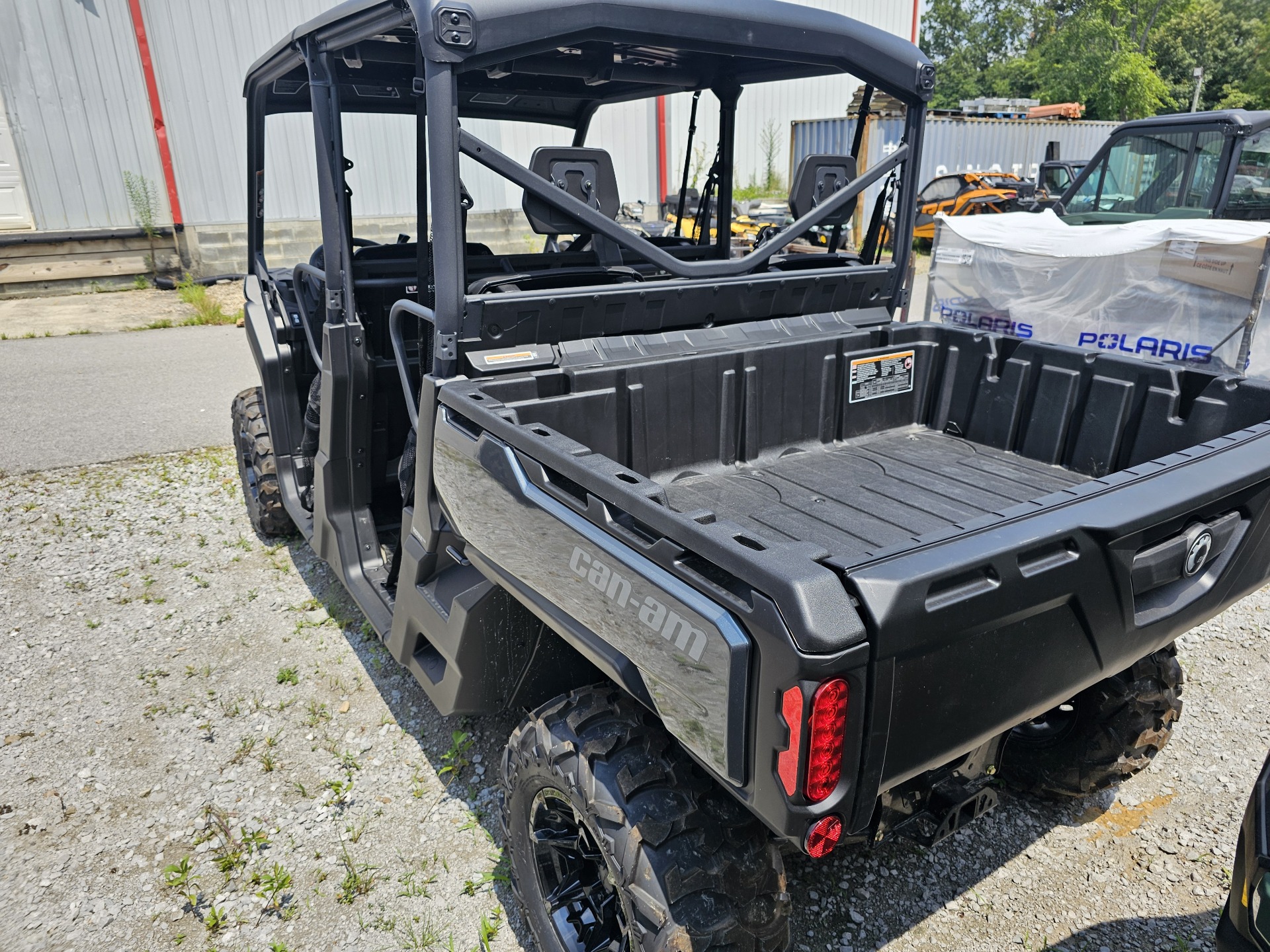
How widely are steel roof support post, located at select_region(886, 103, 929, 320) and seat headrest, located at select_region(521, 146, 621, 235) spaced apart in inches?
45.3

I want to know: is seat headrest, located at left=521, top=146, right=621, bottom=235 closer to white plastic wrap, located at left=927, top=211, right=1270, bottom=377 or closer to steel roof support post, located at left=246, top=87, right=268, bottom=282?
steel roof support post, located at left=246, top=87, right=268, bottom=282

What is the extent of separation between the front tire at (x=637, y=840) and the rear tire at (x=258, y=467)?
2880 millimetres

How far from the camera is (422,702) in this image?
3.42m

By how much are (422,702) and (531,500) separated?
173 cm

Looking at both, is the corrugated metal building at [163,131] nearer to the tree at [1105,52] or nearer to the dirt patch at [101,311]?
the dirt patch at [101,311]

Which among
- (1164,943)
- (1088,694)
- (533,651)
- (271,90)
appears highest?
(271,90)

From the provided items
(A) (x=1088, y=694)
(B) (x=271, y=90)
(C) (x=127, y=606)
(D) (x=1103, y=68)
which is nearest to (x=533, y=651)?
(A) (x=1088, y=694)

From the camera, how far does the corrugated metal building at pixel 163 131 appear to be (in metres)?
11.4

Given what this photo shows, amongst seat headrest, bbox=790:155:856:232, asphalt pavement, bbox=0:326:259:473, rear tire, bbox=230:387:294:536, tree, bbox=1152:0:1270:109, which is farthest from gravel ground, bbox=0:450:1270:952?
tree, bbox=1152:0:1270:109

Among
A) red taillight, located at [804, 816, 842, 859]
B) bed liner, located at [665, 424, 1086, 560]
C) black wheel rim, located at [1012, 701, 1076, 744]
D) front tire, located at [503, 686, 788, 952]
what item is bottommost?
black wheel rim, located at [1012, 701, 1076, 744]

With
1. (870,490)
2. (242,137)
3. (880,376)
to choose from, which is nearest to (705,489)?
(870,490)

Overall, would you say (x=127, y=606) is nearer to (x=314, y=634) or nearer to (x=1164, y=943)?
(x=314, y=634)

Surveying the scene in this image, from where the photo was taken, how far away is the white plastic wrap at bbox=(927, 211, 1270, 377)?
18.0 feet

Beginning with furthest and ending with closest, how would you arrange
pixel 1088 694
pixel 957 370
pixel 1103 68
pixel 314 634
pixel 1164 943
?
pixel 1103 68, pixel 314 634, pixel 957 370, pixel 1088 694, pixel 1164 943
